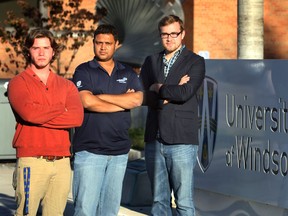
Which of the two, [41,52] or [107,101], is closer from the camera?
[41,52]

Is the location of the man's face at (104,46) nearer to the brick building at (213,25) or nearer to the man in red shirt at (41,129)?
the man in red shirt at (41,129)

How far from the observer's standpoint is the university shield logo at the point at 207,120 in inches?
333

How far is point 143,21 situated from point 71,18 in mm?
1523

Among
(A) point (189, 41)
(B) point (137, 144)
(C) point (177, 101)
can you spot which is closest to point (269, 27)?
(A) point (189, 41)

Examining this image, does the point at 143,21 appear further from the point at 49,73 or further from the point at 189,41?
the point at 49,73

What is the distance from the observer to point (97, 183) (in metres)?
6.70

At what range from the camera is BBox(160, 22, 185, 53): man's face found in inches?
280

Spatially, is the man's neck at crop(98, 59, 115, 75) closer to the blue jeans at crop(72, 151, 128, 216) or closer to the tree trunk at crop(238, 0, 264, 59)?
the blue jeans at crop(72, 151, 128, 216)

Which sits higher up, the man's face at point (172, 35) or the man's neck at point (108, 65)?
the man's face at point (172, 35)

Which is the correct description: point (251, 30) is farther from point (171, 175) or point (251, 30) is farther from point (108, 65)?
point (108, 65)

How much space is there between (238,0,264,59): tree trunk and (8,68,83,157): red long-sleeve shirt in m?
5.77

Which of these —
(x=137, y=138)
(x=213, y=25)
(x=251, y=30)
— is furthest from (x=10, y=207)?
(x=213, y=25)

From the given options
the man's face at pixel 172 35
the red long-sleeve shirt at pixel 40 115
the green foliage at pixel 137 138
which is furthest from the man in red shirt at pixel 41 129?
the green foliage at pixel 137 138

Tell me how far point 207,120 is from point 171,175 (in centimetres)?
161
